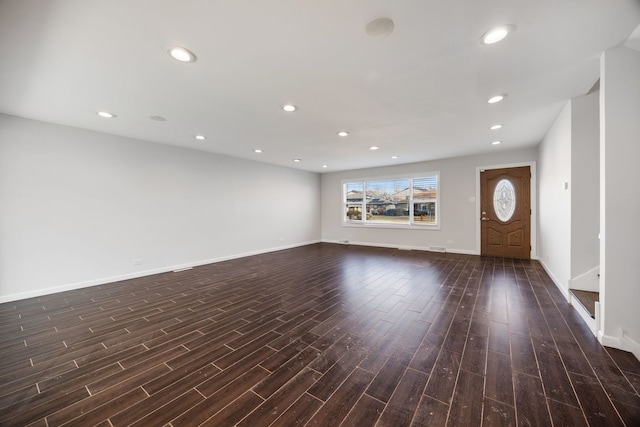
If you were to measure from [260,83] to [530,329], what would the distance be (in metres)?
3.74

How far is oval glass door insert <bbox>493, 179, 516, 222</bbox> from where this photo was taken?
220 inches

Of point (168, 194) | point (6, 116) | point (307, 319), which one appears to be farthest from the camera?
point (168, 194)

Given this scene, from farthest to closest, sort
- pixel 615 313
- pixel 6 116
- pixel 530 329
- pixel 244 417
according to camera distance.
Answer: pixel 6 116
pixel 530 329
pixel 615 313
pixel 244 417

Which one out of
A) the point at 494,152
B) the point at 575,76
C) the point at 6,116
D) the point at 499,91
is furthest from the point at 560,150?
the point at 6,116

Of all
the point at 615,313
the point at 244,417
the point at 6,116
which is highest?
the point at 6,116

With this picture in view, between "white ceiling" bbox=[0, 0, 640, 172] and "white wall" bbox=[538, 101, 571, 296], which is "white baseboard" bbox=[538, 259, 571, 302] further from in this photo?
"white ceiling" bbox=[0, 0, 640, 172]

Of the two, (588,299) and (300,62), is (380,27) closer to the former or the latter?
(300,62)

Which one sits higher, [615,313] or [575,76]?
[575,76]

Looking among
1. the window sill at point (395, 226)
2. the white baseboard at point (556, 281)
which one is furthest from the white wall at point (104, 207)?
the white baseboard at point (556, 281)

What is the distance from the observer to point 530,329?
239 cm

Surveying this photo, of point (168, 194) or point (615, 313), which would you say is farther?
point (168, 194)

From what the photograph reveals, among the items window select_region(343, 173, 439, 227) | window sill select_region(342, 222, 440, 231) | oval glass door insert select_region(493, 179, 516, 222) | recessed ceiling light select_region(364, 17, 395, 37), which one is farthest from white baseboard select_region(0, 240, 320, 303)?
oval glass door insert select_region(493, 179, 516, 222)

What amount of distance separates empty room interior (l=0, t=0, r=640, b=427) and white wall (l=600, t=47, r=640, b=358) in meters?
0.02

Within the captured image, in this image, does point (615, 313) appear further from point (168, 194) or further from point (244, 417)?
point (168, 194)
